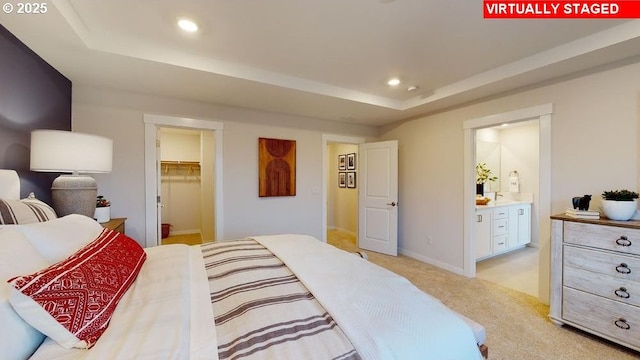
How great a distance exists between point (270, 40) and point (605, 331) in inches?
134

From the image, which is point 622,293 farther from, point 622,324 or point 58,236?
point 58,236

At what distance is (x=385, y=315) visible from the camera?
936 millimetres

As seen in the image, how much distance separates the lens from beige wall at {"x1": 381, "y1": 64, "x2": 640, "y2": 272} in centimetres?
211

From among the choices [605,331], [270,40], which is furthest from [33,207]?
[605,331]

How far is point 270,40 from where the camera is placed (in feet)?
6.86

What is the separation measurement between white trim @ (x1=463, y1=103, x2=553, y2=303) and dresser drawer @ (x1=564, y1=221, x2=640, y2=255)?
1.59 ft

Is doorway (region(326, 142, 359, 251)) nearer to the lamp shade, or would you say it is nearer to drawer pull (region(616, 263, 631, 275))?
drawer pull (region(616, 263, 631, 275))

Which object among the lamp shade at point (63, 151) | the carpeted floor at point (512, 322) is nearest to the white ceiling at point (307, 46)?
the lamp shade at point (63, 151)

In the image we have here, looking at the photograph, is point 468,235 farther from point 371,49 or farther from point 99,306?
point 99,306

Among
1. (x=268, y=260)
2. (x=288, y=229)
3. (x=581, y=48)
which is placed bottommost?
(x=288, y=229)

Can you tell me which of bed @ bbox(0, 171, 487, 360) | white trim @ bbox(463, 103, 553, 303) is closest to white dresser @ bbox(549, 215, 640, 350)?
white trim @ bbox(463, 103, 553, 303)

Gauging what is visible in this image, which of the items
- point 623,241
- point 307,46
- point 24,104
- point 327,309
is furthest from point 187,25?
point 623,241

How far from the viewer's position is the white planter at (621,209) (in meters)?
1.94

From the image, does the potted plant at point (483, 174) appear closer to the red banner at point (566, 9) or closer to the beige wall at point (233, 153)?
the beige wall at point (233, 153)
